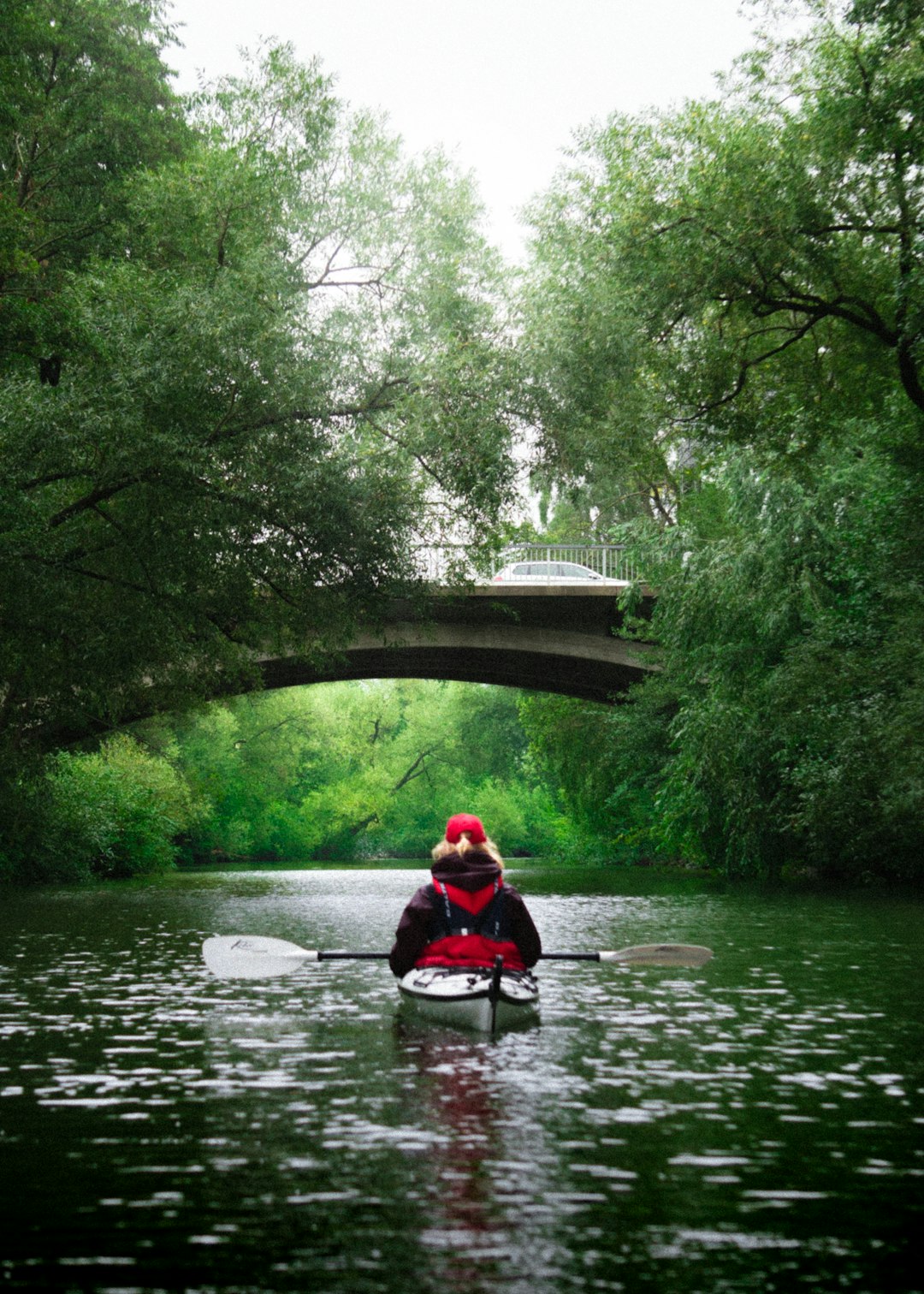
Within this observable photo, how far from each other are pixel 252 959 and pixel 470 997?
3375mm

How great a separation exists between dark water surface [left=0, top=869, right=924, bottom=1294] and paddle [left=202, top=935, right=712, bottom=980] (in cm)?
17

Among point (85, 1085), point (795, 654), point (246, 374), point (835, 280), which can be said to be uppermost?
point (835, 280)

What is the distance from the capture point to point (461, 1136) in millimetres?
5809

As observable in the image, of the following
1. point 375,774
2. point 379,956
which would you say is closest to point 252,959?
point 379,956

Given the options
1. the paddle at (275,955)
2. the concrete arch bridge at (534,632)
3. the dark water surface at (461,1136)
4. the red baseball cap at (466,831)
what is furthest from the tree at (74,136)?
the red baseball cap at (466,831)

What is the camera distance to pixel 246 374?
56.2 feet

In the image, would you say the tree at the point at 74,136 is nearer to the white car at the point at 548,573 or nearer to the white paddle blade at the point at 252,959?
the white paddle blade at the point at 252,959

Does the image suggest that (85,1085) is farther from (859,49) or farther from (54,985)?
(859,49)

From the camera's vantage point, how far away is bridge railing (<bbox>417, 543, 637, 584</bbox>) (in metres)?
20.0

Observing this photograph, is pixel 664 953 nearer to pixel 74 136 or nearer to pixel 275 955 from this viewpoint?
pixel 275 955

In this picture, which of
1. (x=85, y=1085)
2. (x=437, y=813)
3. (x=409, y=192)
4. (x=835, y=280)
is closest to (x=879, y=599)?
(x=835, y=280)

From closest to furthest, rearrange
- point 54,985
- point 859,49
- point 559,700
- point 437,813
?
point 54,985 → point 859,49 → point 559,700 → point 437,813

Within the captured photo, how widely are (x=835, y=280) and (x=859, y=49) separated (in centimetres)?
260

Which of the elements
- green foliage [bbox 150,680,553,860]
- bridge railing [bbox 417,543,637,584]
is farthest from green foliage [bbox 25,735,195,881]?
green foliage [bbox 150,680,553,860]
